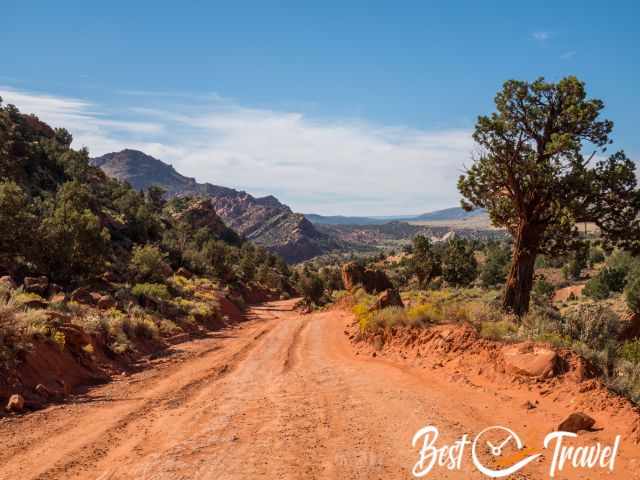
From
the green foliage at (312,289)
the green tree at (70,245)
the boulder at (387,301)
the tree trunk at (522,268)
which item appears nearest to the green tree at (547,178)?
the tree trunk at (522,268)

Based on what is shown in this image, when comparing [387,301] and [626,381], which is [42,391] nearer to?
[626,381]

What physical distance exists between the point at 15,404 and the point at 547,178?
14338 mm

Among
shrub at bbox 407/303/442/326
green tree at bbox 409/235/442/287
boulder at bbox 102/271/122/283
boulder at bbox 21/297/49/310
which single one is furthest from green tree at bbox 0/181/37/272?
green tree at bbox 409/235/442/287

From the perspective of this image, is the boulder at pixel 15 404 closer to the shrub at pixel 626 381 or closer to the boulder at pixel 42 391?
the boulder at pixel 42 391

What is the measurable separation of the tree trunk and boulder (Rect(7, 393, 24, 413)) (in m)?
13.2

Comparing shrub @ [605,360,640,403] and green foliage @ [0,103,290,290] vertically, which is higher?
green foliage @ [0,103,290,290]

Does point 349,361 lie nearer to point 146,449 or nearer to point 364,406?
point 364,406

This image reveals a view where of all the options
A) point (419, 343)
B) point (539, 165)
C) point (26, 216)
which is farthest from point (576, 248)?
point (26, 216)

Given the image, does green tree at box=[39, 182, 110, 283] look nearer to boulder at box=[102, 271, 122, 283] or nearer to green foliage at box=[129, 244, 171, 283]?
boulder at box=[102, 271, 122, 283]

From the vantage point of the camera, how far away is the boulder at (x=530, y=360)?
28.3 feet

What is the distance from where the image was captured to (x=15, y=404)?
8.28 metres

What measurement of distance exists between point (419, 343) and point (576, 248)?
296 inches

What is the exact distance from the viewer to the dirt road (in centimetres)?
579

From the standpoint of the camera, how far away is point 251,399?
29.4 feet
